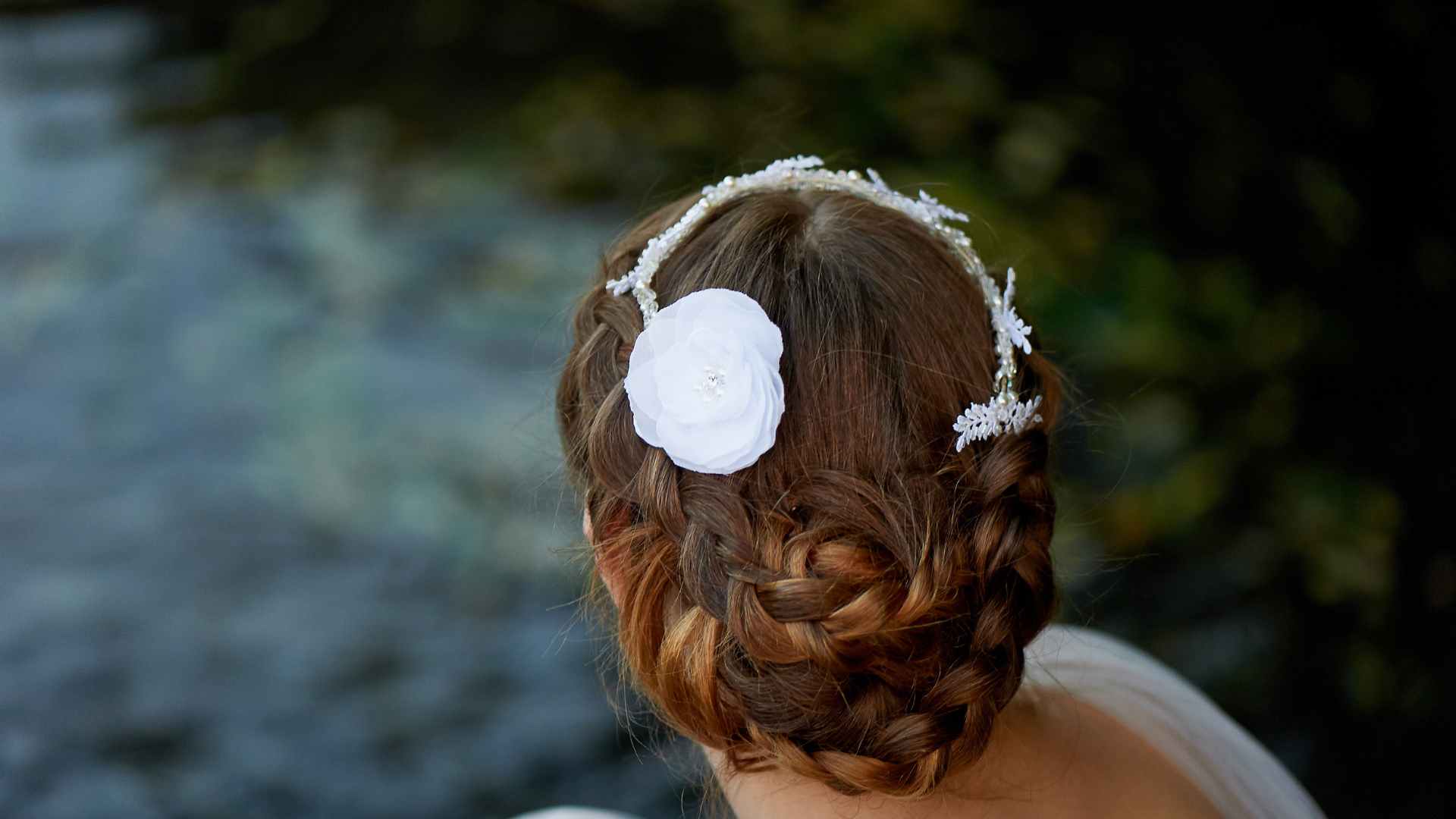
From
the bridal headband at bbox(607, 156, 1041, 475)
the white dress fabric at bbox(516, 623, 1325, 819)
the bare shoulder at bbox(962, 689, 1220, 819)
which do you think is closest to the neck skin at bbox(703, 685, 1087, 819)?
the bare shoulder at bbox(962, 689, 1220, 819)

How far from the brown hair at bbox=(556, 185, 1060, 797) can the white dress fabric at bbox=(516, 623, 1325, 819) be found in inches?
15.2

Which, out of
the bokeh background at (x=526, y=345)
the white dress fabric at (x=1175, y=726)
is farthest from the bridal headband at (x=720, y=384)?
the bokeh background at (x=526, y=345)

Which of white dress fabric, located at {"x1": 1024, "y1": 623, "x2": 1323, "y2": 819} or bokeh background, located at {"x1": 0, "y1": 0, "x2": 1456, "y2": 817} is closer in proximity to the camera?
white dress fabric, located at {"x1": 1024, "y1": 623, "x2": 1323, "y2": 819}

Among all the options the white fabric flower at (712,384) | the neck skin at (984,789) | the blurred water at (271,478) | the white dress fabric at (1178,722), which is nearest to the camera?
the white fabric flower at (712,384)

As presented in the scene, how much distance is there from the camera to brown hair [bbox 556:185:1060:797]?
36.6 inches

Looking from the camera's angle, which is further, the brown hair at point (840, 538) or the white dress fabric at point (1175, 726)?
the white dress fabric at point (1175, 726)

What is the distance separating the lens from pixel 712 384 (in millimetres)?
920

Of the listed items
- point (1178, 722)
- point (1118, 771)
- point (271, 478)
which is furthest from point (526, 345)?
point (1118, 771)

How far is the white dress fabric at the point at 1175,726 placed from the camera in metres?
1.38

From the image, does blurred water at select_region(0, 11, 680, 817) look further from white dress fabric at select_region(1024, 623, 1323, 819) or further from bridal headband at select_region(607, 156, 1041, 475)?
bridal headband at select_region(607, 156, 1041, 475)

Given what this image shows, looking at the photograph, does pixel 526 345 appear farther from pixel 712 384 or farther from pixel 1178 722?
pixel 712 384

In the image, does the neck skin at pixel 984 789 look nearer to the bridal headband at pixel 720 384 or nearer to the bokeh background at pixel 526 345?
the bridal headband at pixel 720 384

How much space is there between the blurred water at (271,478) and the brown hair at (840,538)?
1.13 metres

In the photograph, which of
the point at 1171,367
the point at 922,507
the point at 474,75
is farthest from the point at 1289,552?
the point at 474,75
